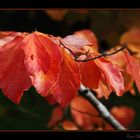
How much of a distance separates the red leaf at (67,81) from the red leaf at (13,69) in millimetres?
78

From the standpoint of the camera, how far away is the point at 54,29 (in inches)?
66.3

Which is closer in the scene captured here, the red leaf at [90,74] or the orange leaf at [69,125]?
the red leaf at [90,74]

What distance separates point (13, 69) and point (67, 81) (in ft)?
0.44

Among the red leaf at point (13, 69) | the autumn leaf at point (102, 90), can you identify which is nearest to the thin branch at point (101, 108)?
the autumn leaf at point (102, 90)

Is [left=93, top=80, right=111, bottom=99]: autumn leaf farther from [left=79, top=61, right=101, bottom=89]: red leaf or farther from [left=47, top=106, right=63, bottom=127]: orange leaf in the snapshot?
[left=47, top=106, right=63, bottom=127]: orange leaf

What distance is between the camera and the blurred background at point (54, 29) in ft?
5.45

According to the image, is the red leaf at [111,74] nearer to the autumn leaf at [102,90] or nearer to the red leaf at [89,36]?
the autumn leaf at [102,90]

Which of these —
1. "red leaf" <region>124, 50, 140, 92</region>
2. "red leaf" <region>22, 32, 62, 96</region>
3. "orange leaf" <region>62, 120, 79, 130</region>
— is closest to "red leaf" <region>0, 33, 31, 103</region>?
"red leaf" <region>22, 32, 62, 96</region>

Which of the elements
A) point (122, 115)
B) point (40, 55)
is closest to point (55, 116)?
point (122, 115)

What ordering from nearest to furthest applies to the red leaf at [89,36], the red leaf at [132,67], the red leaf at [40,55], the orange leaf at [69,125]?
the red leaf at [40,55] < the red leaf at [132,67] < the red leaf at [89,36] < the orange leaf at [69,125]

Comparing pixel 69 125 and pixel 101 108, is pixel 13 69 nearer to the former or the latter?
pixel 101 108

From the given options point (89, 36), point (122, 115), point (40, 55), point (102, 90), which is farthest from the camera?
point (122, 115)

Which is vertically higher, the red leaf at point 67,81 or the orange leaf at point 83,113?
the red leaf at point 67,81

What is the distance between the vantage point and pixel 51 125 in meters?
1.73
